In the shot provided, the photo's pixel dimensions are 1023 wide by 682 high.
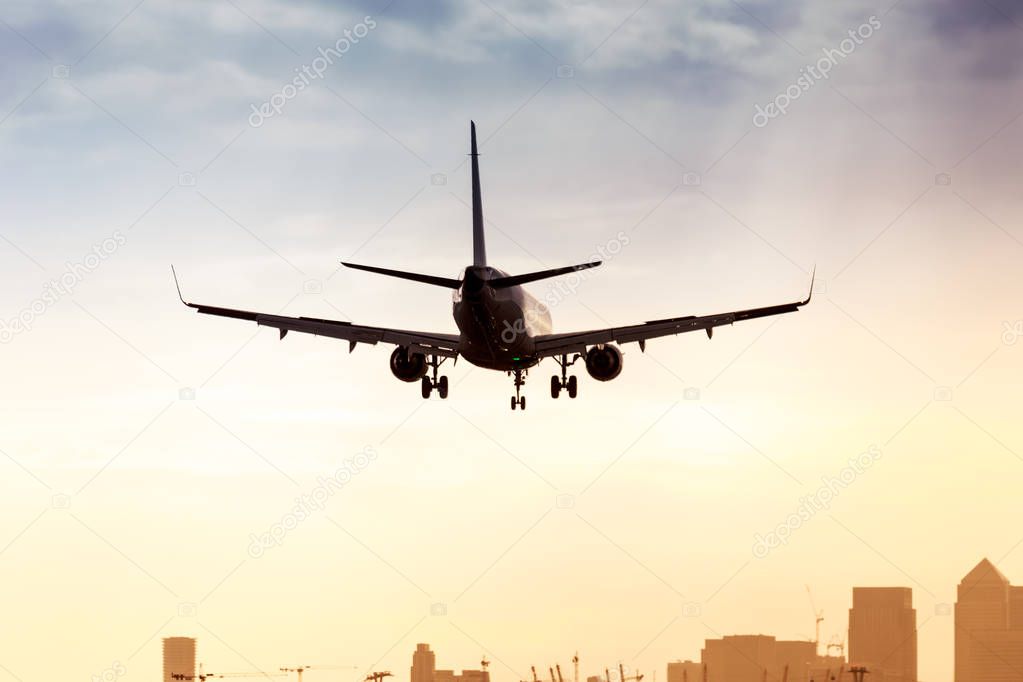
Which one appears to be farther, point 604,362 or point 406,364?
point 604,362

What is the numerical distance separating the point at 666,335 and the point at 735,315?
5.07 metres

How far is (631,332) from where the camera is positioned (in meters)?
105

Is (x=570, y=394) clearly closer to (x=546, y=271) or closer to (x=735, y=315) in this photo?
(x=735, y=315)

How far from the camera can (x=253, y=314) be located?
105125 mm

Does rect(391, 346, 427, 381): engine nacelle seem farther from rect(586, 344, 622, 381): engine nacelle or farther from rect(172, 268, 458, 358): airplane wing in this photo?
rect(586, 344, 622, 381): engine nacelle

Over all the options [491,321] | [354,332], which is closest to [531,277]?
[491,321]

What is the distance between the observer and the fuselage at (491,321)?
9406cm

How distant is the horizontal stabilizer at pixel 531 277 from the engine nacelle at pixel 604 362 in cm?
1278

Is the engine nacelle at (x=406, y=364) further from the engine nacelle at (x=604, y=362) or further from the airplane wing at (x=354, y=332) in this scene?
the engine nacelle at (x=604, y=362)

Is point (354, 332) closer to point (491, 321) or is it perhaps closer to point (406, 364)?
point (406, 364)

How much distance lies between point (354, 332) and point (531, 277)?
56.4 feet

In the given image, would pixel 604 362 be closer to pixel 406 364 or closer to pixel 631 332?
pixel 631 332

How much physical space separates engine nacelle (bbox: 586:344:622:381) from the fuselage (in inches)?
232

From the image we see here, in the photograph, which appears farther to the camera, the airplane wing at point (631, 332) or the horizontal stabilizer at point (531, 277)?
the airplane wing at point (631, 332)
